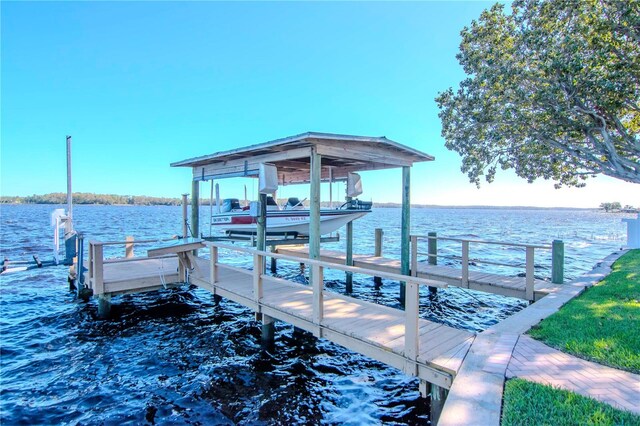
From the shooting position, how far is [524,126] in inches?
346

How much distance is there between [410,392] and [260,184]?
5398 millimetres

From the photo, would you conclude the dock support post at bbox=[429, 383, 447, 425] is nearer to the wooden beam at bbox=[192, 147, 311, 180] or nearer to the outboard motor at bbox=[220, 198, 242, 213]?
the wooden beam at bbox=[192, 147, 311, 180]

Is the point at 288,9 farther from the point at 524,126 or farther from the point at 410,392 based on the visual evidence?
the point at 410,392

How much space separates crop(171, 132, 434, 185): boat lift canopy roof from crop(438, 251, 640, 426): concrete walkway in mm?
4513

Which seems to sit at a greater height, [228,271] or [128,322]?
[228,271]

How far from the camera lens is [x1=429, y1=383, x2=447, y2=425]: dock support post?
3545mm

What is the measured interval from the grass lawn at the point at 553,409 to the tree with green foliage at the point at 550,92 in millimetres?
7088

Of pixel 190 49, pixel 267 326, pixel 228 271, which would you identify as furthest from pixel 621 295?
pixel 190 49

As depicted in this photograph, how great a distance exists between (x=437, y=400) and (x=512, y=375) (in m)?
0.92

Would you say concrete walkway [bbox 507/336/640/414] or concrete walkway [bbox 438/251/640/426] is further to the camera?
concrete walkway [bbox 507/336/640/414]

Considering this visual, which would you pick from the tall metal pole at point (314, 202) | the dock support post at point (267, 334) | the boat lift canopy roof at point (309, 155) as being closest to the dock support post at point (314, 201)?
the tall metal pole at point (314, 202)

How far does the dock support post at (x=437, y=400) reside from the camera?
140 inches

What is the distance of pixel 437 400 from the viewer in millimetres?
3574

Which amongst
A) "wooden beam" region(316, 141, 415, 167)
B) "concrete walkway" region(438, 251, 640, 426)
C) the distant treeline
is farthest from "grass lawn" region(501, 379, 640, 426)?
the distant treeline
